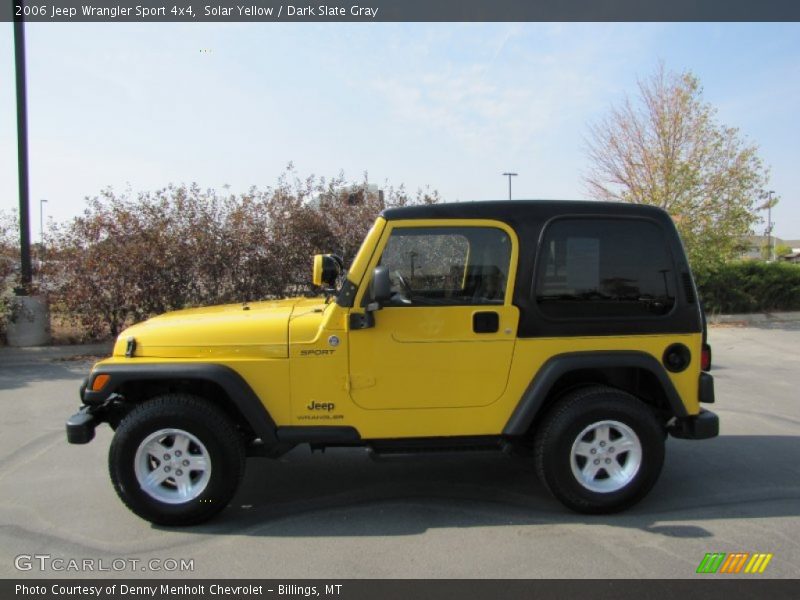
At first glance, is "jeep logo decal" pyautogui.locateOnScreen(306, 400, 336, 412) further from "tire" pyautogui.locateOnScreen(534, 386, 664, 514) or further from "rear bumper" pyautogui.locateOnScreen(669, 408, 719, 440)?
"rear bumper" pyautogui.locateOnScreen(669, 408, 719, 440)

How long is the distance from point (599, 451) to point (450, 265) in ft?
5.13

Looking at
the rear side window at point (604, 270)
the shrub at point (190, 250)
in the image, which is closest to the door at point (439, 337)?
the rear side window at point (604, 270)

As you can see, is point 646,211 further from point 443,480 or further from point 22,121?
point 22,121

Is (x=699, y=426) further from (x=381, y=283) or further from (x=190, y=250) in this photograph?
(x=190, y=250)

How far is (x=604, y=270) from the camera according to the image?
4.04 m

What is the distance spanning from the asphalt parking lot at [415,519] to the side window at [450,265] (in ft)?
3.74

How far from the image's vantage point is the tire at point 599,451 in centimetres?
385

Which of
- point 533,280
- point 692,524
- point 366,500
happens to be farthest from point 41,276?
point 692,524

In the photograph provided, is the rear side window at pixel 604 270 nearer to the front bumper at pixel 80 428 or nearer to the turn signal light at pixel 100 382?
the turn signal light at pixel 100 382

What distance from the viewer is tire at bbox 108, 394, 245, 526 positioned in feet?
12.2

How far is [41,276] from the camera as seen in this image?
10984mm
